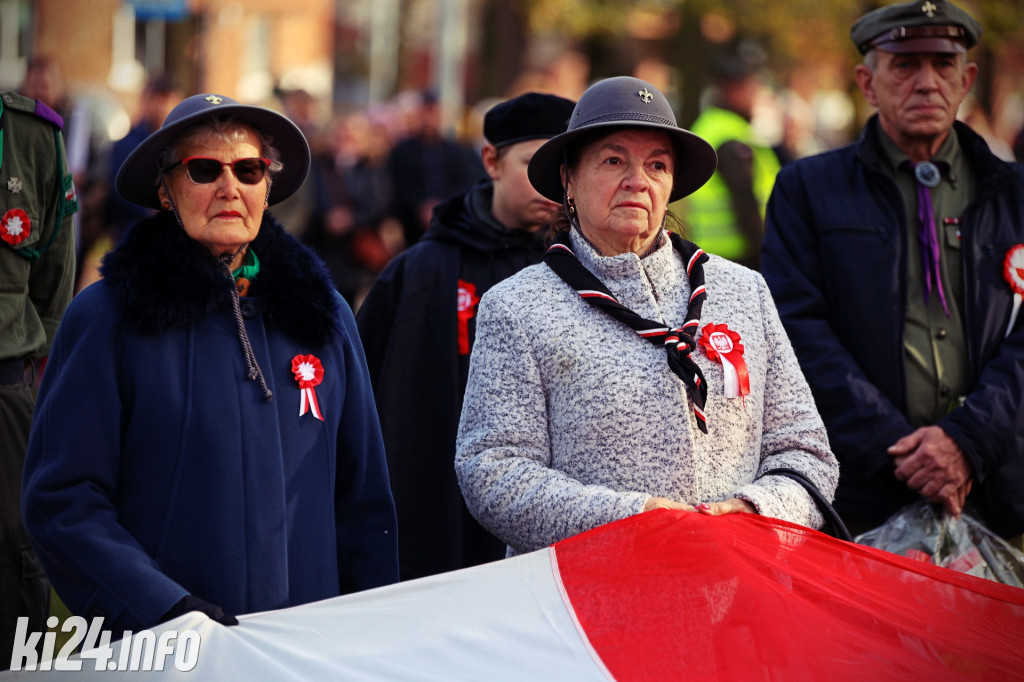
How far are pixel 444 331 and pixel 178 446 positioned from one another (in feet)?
7.38

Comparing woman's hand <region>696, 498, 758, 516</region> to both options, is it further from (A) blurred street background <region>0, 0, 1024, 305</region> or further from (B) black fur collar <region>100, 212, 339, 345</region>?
(A) blurred street background <region>0, 0, 1024, 305</region>

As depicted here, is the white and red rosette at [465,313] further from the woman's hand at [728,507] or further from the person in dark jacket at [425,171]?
the person in dark jacket at [425,171]

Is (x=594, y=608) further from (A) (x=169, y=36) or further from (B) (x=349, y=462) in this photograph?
(A) (x=169, y=36)

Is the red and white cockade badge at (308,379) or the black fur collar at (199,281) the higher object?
the black fur collar at (199,281)

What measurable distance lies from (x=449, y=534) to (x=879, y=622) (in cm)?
250

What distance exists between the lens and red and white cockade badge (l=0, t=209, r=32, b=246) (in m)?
5.04

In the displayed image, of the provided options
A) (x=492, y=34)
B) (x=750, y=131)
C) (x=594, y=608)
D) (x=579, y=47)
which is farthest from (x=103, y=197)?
(x=579, y=47)

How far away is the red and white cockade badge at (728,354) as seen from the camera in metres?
3.85

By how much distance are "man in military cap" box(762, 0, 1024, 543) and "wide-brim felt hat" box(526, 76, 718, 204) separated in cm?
119

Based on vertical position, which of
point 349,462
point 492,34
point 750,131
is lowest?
point 349,462

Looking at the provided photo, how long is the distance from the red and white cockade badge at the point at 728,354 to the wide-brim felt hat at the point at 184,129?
128 cm

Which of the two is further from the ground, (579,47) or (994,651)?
(579,47)

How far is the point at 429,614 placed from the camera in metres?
3.35

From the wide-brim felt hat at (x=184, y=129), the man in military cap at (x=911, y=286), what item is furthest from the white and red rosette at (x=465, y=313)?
the wide-brim felt hat at (x=184, y=129)
